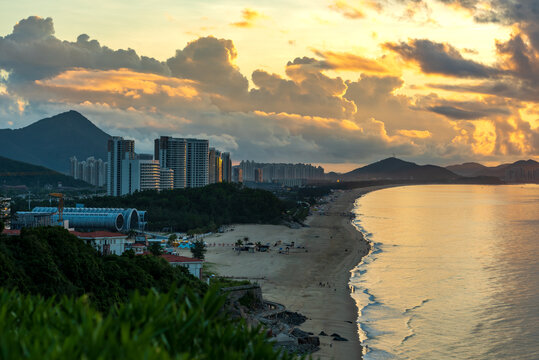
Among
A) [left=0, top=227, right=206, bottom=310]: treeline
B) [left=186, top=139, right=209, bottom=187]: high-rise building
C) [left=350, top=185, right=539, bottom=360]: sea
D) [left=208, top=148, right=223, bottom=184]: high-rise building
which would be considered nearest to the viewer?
[left=0, top=227, right=206, bottom=310]: treeline

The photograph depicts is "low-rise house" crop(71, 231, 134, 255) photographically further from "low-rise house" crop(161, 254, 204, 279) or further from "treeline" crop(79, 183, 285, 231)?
"treeline" crop(79, 183, 285, 231)

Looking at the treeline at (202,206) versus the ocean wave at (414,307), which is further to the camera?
the treeline at (202,206)

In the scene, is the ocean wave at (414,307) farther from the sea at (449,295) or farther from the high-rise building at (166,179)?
the high-rise building at (166,179)

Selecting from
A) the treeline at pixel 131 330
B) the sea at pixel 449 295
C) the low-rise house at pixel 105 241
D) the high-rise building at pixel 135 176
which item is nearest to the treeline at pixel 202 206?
the high-rise building at pixel 135 176

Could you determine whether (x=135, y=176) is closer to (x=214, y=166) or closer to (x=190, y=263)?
(x=214, y=166)

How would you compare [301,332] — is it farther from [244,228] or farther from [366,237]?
[244,228]

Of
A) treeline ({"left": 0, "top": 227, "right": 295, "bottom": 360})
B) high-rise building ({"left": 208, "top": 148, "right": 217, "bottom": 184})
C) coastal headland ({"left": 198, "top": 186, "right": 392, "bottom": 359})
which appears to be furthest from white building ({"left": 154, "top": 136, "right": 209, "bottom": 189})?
treeline ({"left": 0, "top": 227, "right": 295, "bottom": 360})

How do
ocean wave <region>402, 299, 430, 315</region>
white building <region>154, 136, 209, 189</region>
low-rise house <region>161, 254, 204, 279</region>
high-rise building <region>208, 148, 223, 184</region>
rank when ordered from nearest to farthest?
ocean wave <region>402, 299, 430, 315</region> → low-rise house <region>161, 254, 204, 279</region> → white building <region>154, 136, 209, 189</region> → high-rise building <region>208, 148, 223, 184</region>
